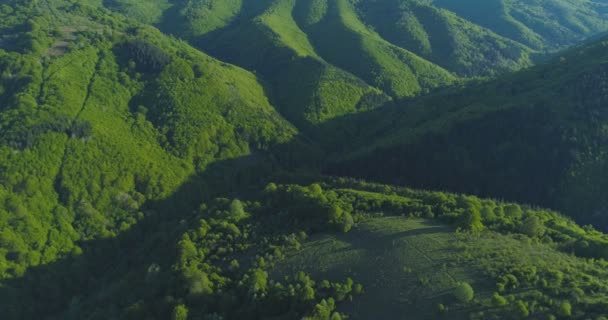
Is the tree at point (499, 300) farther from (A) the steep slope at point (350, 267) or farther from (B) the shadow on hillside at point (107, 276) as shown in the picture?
(B) the shadow on hillside at point (107, 276)

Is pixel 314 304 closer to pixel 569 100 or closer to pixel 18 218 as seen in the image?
pixel 18 218

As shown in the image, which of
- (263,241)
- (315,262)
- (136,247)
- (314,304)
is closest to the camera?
(314,304)

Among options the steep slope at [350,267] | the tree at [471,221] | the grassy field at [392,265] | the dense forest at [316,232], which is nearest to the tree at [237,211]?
the steep slope at [350,267]

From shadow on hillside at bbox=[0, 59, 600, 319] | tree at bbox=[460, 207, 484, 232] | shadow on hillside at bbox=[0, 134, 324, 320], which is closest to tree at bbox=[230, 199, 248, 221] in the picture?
shadow on hillside at bbox=[0, 134, 324, 320]

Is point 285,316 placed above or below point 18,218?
above

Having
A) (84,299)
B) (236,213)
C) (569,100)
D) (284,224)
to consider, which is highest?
(569,100)

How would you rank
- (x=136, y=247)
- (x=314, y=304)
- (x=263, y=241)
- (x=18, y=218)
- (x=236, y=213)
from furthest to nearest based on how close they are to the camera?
(x=136, y=247), (x=18, y=218), (x=236, y=213), (x=263, y=241), (x=314, y=304)

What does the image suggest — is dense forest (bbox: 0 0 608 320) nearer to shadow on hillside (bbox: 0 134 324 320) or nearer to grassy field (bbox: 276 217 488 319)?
grassy field (bbox: 276 217 488 319)

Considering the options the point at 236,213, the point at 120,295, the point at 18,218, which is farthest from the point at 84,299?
the point at 236,213
